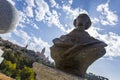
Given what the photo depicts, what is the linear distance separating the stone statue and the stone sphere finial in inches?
1.7

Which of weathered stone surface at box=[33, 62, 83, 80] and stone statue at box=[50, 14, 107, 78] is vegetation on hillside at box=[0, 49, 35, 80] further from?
weathered stone surface at box=[33, 62, 83, 80]

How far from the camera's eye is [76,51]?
5.20 m

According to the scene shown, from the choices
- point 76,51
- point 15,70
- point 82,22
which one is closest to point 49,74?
point 76,51

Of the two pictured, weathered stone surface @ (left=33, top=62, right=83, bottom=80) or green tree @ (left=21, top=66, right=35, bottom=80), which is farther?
green tree @ (left=21, top=66, right=35, bottom=80)

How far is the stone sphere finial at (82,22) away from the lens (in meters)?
5.70

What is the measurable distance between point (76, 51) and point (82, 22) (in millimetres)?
779

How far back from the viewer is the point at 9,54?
57.4m

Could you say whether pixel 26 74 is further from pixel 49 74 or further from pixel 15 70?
pixel 49 74

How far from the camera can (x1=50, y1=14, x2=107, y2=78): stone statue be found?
5.18 meters

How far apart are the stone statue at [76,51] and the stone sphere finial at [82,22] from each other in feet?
0.14

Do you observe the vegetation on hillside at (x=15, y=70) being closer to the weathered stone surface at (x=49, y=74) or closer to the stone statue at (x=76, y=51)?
the stone statue at (x=76, y=51)

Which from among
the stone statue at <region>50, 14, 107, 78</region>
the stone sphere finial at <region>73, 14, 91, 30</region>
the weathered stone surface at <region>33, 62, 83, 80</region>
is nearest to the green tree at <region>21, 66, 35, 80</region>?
the stone sphere finial at <region>73, 14, 91, 30</region>

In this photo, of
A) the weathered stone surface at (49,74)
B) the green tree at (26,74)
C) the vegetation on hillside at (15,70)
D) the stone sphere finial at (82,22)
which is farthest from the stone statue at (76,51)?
the green tree at (26,74)

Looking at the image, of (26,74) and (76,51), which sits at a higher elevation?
(26,74)
